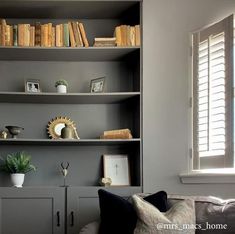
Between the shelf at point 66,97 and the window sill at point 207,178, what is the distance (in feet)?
2.49

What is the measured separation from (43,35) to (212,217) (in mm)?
1960

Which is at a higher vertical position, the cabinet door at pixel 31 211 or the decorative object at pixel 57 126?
the decorative object at pixel 57 126

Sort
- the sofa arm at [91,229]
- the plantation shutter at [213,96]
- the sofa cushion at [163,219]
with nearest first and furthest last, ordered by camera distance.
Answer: the sofa cushion at [163,219] < the sofa arm at [91,229] < the plantation shutter at [213,96]

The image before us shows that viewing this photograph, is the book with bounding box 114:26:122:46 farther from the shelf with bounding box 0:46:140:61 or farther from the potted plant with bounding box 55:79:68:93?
the potted plant with bounding box 55:79:68:93

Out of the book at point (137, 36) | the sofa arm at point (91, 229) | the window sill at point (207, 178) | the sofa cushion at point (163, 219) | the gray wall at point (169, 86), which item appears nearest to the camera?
the sofa cushion at point (163, 219)

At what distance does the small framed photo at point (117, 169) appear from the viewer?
375 centimetres

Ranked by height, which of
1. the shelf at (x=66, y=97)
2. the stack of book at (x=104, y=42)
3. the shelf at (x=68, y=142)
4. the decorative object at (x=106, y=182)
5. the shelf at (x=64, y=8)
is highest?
the shelf at (x=64, y=8)

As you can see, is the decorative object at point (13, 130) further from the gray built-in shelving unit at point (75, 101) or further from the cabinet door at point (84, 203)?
the cabinet door at point (84, 203)

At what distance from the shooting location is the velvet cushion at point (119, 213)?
2.66 m

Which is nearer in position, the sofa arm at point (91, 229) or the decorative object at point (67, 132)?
the sofa arm at point (91, 229)

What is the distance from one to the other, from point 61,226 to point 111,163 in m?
0.69

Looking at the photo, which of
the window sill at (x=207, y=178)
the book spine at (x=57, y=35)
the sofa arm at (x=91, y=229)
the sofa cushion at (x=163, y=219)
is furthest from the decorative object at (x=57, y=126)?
the sofa cushion at (x=163, y=219)

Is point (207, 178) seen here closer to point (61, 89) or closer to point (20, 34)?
point (61, 89)

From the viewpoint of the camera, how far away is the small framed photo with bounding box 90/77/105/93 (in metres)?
3.76
